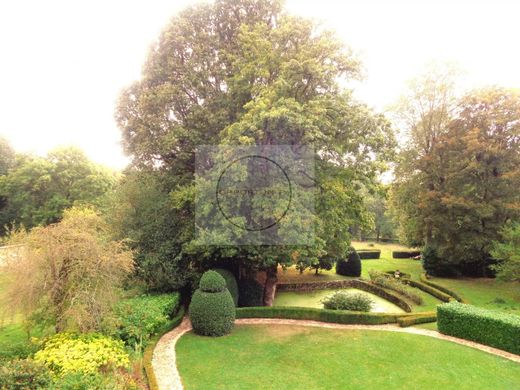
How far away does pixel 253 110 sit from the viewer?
47.1ft

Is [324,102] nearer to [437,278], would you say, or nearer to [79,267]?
[79,267]

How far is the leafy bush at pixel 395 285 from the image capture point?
63.2 feet

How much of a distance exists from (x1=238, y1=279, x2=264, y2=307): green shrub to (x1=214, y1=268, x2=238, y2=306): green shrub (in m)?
0.83

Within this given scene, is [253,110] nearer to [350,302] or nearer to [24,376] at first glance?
[350,302]

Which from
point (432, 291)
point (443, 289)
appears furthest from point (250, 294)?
point (443, 289)

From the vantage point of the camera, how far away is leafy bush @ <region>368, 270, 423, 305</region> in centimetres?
1925

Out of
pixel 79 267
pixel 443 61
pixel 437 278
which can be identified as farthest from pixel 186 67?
pixel 437 278

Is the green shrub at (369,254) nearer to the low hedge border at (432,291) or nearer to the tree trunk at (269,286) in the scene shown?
the low hedge border at (432,291)

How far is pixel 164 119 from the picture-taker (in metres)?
17.5

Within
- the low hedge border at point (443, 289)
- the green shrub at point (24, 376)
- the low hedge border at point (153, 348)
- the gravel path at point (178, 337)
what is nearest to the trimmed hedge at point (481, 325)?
the gravel path at point (178, 337)

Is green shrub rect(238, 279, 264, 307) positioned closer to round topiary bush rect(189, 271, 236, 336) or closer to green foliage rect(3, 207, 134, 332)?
round topiary bush rect(189, 271, 236, 336)

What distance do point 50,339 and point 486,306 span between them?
64.0ft

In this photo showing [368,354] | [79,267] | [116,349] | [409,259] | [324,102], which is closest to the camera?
[116,349]

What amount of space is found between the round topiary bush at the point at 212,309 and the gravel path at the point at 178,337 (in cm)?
109
